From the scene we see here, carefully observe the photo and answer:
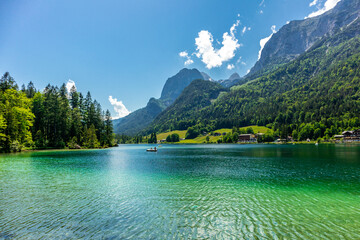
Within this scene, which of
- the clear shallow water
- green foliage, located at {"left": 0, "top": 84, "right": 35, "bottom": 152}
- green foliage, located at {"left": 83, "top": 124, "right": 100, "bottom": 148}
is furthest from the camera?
green foliage, located at {"left": 83, "top": 124, "right": 100, "bottom": 148}

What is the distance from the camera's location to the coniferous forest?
229 ft

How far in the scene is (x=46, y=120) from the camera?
305 ft

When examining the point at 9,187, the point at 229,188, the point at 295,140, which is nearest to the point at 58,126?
the point at 9,187

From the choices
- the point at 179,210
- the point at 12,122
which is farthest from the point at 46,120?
the point at 179,210

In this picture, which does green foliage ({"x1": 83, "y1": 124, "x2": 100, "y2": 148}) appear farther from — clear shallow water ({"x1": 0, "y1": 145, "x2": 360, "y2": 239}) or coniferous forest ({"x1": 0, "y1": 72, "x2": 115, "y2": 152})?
clear shallow water ({"x1": 0, "y1": 145, "x2": 360, "y2": 239})

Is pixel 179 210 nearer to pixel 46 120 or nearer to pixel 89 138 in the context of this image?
pixel 46 120

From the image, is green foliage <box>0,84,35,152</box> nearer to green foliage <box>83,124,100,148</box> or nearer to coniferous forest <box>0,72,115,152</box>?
coniferous forest <box>0,72,115,152</box>

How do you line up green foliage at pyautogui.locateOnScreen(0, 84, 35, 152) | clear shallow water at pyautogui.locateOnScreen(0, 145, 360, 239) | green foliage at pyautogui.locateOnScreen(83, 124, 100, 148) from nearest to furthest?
clear shallow water at pyautogui.locateOnScreen(0, 145, 360, 239)
green foliage at pyautogui.locateOnScreen(0, 84, 35, 152)
green foliage at pyautogui.locateOnScreen(83, 124, 100, 148)

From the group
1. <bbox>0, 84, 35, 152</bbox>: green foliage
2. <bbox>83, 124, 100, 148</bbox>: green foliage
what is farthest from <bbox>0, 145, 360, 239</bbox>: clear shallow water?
<bbox>83, 124, 100, 148</bbox>: green foliage

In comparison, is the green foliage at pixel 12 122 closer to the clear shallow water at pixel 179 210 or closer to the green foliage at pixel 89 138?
the green foliage at pixel 89 138

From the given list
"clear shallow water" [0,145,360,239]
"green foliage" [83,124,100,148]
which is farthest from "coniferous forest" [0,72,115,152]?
"clear shallow water" [0,145,360,239]

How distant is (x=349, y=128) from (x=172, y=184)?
687 ft

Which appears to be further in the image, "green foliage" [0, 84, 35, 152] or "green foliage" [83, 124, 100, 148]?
"green foliage" [83, 124, 100, 148]

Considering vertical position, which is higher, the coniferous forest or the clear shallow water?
the coniferous forest
